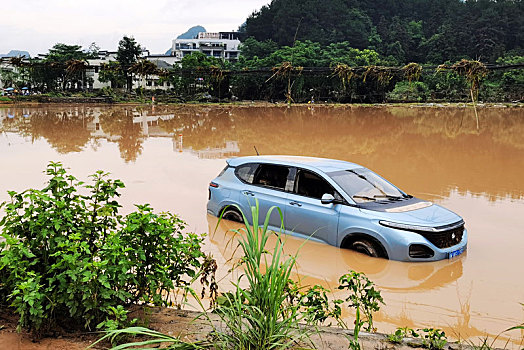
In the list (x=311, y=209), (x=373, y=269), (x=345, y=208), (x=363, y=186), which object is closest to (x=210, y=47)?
(x=363, y=186)

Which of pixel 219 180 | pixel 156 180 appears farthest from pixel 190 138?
pixel 219 180

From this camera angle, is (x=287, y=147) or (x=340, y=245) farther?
(x=287, y=147)

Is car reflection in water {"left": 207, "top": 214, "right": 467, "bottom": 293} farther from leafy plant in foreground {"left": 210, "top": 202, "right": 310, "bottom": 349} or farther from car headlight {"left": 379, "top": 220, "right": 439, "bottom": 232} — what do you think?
leafy plant in foreground {"left": 210, "top": 202, "right": 310, "bottom": 349}

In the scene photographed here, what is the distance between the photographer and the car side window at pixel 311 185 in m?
8.23

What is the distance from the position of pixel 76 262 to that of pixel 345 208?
4.77 meters

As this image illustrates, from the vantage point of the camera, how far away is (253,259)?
3.49 m

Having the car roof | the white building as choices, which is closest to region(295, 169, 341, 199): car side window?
the car roof

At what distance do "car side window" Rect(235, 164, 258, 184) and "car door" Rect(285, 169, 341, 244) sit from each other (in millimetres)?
1055

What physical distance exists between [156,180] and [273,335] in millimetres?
11241

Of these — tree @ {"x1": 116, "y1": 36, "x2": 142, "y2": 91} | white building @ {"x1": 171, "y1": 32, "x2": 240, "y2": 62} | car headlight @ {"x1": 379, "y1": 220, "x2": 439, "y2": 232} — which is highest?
white building @ {"x1": 171, "y1": 32, "x2": 240, "y2": 62}

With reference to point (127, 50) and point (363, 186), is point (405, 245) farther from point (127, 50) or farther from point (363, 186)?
point (127, 50)

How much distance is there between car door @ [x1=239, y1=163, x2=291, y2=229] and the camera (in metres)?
8.63

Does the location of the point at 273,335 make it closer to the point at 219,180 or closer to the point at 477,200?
the point at 219,180

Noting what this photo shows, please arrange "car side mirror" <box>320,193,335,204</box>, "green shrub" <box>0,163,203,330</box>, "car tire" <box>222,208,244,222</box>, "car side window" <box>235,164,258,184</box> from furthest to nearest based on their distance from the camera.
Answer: "car tire" <box>222,208,244,222</box>, "car side window" <box>235,164,258,184</box>, "car side mirror" <box>320,193,335,204</box>, "green shrub" <box>0,163,203,330</box>
